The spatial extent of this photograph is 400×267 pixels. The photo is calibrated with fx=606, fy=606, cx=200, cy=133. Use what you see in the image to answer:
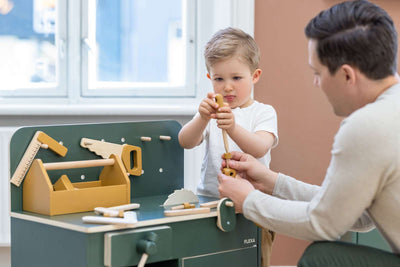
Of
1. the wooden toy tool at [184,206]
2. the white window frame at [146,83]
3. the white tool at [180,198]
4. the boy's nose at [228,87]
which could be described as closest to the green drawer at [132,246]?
the wooden toy tool at [184,206]

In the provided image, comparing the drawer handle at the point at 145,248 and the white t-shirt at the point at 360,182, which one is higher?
the white t-shirt at the point at 360,182

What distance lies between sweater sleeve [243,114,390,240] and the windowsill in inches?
46.1

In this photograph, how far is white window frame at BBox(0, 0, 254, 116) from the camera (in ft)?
8.32

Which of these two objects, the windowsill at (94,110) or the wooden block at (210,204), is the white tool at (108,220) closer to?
the wooden block at (210,204)

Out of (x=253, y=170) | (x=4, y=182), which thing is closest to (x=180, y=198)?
(x=253, y=170)

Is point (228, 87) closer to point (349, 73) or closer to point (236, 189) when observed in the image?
point (236, 189)

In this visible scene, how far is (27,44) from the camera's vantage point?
2695 millimetres

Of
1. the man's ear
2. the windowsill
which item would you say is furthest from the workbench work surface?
the windowsill

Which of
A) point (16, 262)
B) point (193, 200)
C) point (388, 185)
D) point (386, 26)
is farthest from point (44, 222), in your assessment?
point (386, 26)

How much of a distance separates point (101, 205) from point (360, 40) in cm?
77

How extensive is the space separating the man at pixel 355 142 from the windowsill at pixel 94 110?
3.93 ft

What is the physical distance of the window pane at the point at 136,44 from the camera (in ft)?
8.86

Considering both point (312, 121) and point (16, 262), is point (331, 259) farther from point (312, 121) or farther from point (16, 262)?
point (312, 121)

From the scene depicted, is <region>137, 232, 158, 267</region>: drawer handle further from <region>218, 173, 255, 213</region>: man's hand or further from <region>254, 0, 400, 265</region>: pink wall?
<region>254, 0, 400, 265</region>: pink wall
